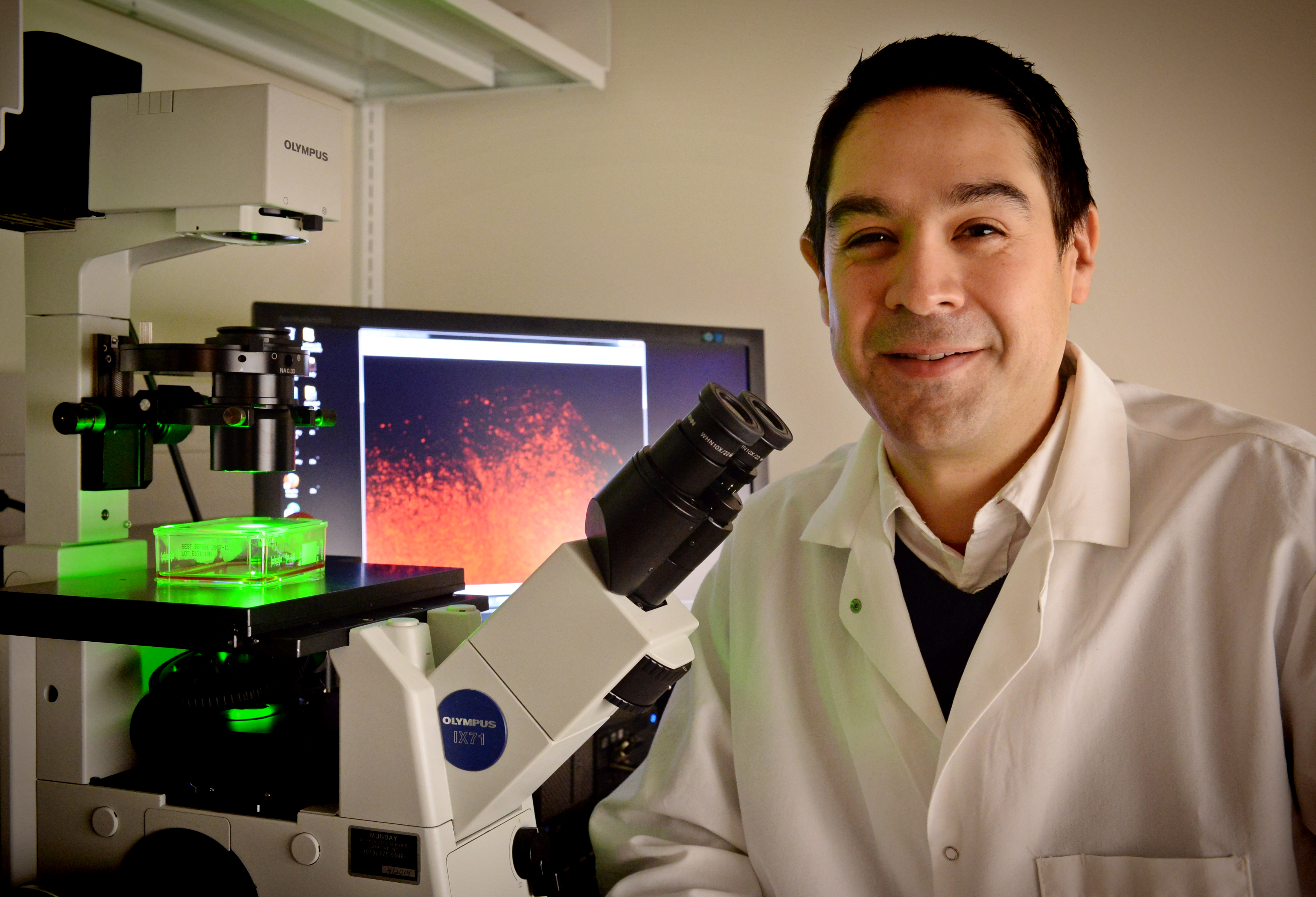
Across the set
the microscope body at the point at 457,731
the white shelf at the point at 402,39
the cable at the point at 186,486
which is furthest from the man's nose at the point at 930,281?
the cable at the point at 186,486

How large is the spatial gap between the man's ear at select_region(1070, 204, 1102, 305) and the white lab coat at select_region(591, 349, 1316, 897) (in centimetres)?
8

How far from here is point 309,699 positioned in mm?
899

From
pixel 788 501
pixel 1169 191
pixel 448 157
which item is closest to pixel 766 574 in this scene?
pixel 788 501

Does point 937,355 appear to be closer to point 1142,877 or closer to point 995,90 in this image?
point 995,90

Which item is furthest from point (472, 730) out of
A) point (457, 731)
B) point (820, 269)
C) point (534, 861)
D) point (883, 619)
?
point (820, 269)

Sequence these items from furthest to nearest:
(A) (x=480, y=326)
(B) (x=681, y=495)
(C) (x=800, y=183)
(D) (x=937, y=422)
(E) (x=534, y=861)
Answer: (C) (x=800, y=183) → (A) (x=480, y=326) → (D) (x=937, y=422) → (E) (x=534, y=861) → (B) (x=681, y=495)

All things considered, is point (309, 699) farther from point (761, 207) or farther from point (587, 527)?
point (761, 207)

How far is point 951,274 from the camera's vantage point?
0.90 meters

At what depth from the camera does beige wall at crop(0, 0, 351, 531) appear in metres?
1.24

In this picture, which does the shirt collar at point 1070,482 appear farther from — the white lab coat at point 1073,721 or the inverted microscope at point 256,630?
the inverted microscope at point 256,630

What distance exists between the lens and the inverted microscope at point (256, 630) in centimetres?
72

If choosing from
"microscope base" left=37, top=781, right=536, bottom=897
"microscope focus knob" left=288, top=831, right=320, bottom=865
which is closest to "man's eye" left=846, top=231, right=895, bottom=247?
"microscope base" left=37, top=781, right=536, bottom=897

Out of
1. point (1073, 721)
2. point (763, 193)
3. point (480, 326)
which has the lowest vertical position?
point (1073, 721)

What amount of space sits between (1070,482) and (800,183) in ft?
3.22
